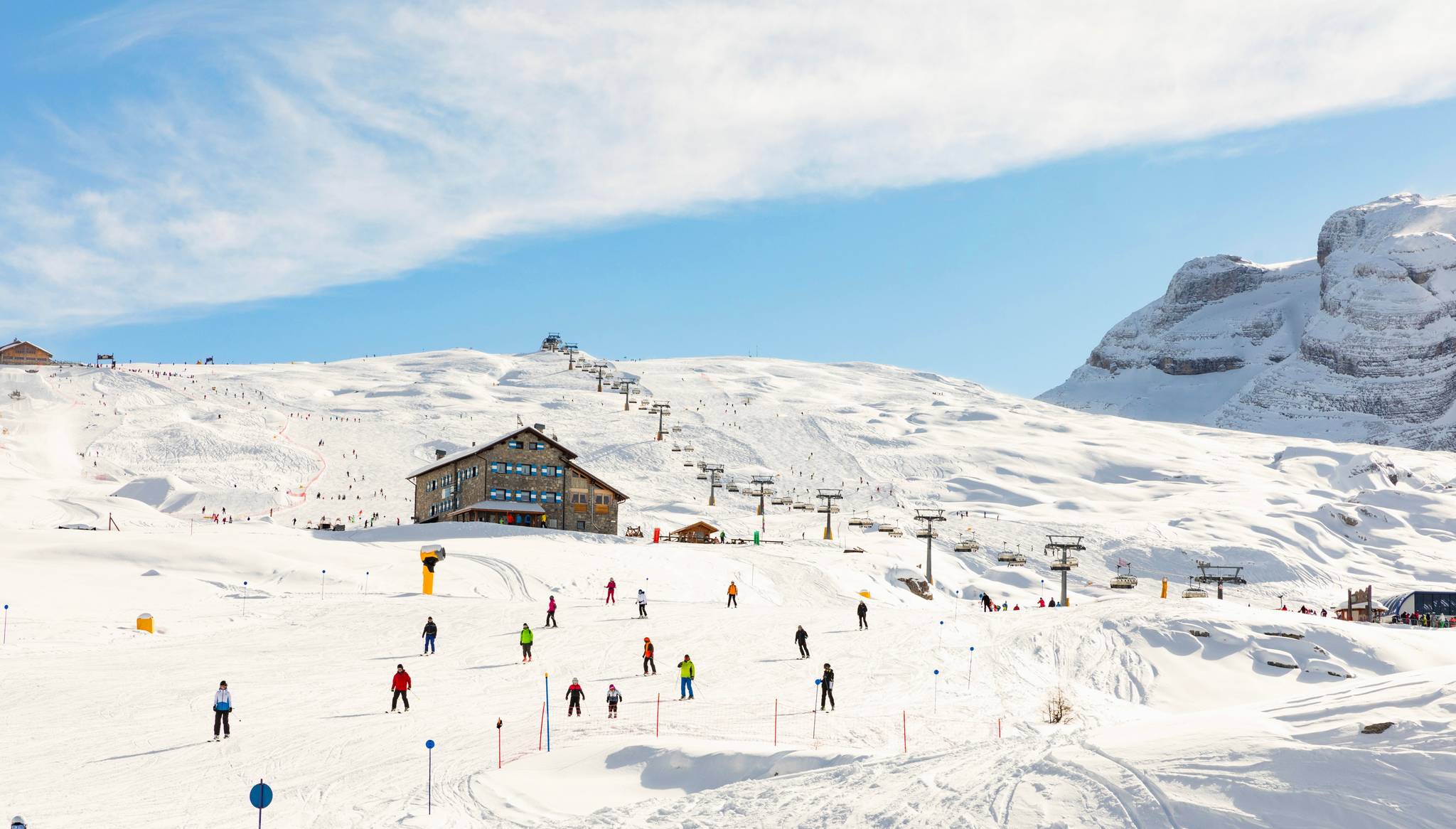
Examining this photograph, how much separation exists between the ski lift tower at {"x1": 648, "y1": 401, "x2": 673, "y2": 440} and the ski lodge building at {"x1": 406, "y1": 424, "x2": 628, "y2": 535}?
1787 inches

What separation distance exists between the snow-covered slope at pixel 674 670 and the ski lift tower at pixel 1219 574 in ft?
5.54

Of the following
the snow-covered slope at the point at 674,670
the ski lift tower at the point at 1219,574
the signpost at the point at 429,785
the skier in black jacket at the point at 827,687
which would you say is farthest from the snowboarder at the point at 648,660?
the ski lift tower at the point at 1219,574

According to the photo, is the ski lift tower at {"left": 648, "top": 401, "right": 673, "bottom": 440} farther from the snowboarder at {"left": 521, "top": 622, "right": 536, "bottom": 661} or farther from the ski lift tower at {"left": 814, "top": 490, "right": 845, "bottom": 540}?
the snowboarder at {"left": 521, "top": 622, "right": 536, "bottom": 661}

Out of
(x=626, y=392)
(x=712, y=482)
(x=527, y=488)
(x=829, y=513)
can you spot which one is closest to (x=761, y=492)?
(x=712, y=482)

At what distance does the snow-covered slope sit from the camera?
17.3m

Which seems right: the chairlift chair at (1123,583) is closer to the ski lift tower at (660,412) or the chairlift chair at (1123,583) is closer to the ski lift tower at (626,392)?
the ski lift tower at (660,412)

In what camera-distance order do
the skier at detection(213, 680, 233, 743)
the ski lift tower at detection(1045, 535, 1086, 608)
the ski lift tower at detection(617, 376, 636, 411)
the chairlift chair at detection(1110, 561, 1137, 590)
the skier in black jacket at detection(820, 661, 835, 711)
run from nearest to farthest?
1. the skier at detection(213, 680, 233, 743)
2. the skier in black jacket at detection(820, 661, 835, 711)
3. the ski lift tower at detection(1045, 535, 1086, 608)
4. the chairlift chair at detection(1110, 561, 1137, 590)
5. the ski lift tower at detection(617, 376, 636, 411)

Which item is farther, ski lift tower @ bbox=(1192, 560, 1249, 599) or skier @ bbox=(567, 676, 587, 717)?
ski lift tower @ bbox=(1192, 560, 1249, 599)

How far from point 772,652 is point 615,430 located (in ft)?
293

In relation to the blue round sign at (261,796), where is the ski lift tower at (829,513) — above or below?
above

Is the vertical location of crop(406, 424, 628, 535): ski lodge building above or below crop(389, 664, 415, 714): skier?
above

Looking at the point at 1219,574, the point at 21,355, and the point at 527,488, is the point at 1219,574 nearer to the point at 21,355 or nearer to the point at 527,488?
the point at 527,488

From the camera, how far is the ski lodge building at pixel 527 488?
67875 millimetres

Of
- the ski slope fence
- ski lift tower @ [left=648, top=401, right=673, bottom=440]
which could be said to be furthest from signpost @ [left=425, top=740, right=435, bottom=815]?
ski lift tower @ [left=648, top=401, right=673, bottom=440]
